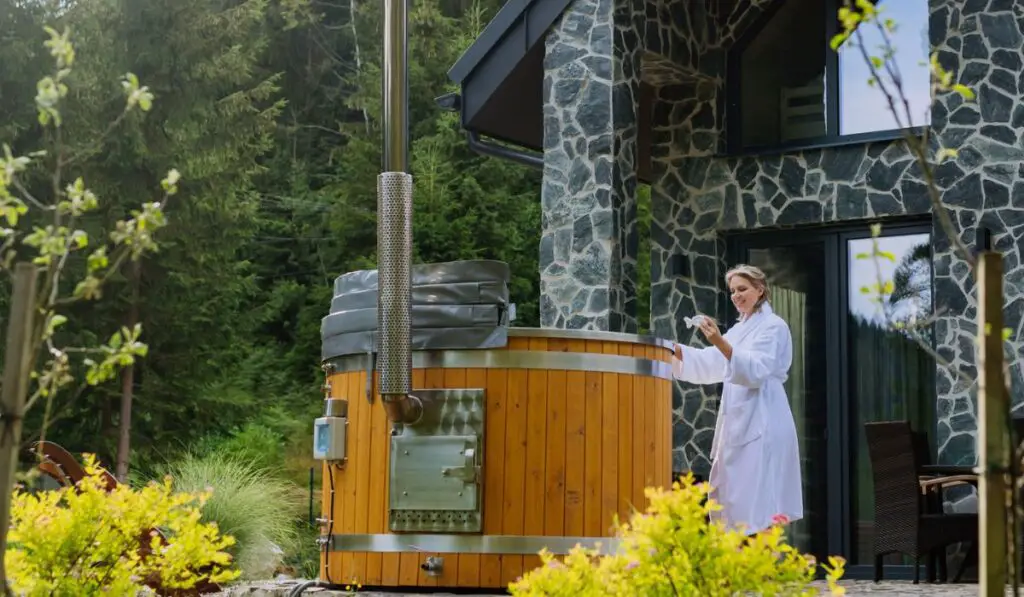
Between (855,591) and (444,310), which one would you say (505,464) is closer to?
(444,310)

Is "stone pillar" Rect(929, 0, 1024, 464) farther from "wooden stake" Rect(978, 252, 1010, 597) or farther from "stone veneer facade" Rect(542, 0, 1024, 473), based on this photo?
"wooden stake" Rect(978, 252, 1010, 597)

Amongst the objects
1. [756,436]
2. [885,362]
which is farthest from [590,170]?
[756,436]

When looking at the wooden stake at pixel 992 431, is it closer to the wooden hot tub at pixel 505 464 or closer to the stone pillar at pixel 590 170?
the wooden hot tub at pixel 505 464

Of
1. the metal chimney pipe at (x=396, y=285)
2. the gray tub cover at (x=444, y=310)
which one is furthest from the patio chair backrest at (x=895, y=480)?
the metal chimney pipe at (x=396, y=285)

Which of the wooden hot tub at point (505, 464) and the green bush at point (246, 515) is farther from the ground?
the wooden hot tub at point (505, 464)

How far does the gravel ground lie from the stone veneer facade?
2.08m

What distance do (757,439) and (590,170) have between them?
12.8ft

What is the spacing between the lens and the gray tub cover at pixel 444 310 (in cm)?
660

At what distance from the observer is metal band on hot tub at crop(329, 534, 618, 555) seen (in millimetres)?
6457

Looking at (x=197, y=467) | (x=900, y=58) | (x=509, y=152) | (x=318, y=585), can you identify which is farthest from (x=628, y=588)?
(x=197, y=467)

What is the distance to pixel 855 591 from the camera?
25.5ft

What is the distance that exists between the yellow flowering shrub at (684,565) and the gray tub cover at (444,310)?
Result: 267cm

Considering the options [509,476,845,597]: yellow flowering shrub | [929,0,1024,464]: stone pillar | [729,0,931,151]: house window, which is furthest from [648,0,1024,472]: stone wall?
[509,476,845,597]: yellow flowering shrub

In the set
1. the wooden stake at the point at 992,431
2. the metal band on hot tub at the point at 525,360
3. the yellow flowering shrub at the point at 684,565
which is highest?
the metal band on hot tub at the point at 525,360
